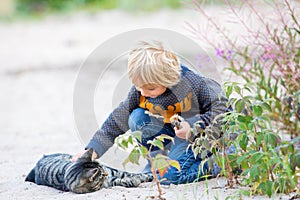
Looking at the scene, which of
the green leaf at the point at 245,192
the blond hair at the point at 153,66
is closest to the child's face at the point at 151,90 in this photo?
the blond hair at the point at 153,66

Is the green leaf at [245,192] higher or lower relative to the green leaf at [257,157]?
lower

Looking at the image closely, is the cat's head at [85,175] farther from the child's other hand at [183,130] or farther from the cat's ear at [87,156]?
the child's other hand at [183,130]

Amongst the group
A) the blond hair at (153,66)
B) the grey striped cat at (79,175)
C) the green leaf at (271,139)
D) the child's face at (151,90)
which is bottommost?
the grey striped cat at (79,175)

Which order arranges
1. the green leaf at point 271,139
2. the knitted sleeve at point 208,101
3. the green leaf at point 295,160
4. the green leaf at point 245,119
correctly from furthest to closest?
1. the knitted sleeve at point 208,101
2. the green leaf at point 245,119
3. the green leaf at point 271,139
4. the green leaf at point 295,160

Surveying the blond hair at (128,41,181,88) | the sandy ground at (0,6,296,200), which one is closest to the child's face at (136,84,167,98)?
the blond hair at (128,41,181,88)

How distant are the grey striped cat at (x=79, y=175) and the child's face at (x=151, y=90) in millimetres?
377

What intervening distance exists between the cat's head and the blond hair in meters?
0.41

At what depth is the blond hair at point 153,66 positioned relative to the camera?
2637 mm

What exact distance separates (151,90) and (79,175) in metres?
0.53

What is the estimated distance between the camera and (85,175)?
8.39 ft

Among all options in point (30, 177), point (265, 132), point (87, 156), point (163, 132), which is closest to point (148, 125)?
point (163, 132)

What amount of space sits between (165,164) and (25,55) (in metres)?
6.33

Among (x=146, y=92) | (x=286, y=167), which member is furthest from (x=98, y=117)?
(x=286, y=167)

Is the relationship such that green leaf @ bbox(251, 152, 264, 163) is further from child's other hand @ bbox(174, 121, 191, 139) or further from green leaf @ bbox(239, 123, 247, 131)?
child's other hand @ bbox(174, 121, 191, 139)
